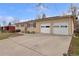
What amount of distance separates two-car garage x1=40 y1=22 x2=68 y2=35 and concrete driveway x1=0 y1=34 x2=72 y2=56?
8 centimetres

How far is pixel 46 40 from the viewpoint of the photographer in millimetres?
3635

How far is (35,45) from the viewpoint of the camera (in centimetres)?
362

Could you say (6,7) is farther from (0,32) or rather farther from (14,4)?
(0,32)

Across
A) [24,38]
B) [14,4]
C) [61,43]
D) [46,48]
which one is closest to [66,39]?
[61,43]

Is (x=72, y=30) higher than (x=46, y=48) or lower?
higher

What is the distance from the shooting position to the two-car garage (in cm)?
361

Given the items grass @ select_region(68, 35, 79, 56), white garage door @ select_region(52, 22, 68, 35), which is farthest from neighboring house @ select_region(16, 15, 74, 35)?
grass @ select_region(68, 35, 79, 56)

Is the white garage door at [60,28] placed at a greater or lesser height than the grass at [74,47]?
greater

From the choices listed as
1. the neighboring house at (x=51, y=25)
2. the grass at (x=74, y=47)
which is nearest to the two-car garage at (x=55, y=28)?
the neighboring house at (x=51, y=25)

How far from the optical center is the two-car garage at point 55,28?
3.61m

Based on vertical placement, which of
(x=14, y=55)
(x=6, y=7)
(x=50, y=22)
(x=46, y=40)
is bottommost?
(x=14, y=55)

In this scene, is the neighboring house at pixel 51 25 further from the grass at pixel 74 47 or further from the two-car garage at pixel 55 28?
the grass at pixel 74 47

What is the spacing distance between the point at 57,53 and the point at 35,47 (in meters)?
0.36

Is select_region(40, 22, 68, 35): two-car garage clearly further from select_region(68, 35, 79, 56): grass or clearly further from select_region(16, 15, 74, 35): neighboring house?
select_region(68, 35, 79, 56): grass
